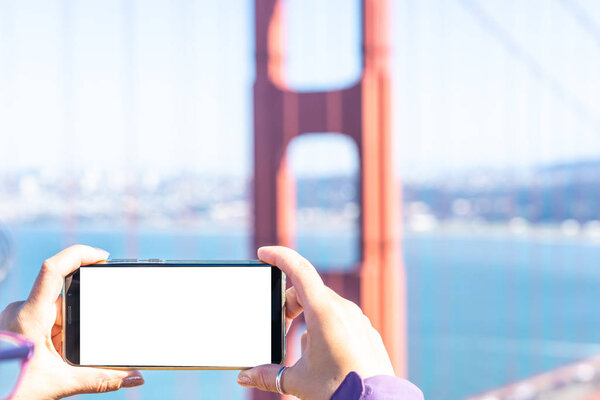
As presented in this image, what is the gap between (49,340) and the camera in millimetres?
427

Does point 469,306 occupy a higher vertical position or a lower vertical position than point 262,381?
lower

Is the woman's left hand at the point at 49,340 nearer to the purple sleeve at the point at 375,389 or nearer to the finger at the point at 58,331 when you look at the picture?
the finger at the point at 58,331

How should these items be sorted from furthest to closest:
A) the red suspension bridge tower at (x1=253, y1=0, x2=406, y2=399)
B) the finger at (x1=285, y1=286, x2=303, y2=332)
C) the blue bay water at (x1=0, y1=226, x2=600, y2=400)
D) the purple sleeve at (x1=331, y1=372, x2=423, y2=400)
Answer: the blue bay water at (x1=0, y1=226, x2=600, y2=400)
the red suspension bridge tower at (x1=253, y1=0, x2=406, y2=399)
the finger at (x1=285, y1=286, x2=303, y2=332)
the purple sleeve at (x1=331, y1=372, x2=423, y2=400)

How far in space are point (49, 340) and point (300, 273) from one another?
178 millimetres

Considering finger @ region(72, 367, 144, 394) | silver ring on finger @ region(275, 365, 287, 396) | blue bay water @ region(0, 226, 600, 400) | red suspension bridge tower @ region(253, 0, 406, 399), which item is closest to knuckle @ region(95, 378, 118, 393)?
finger @ region(72, 367, 144, 394)

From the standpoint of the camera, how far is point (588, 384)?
3.37m

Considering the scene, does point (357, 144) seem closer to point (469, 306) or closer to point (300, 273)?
point (300, 273)

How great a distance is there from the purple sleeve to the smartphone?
0.34ft

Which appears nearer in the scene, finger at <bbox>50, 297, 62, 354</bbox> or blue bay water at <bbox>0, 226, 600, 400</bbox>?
finger at <bbox>50, 297, 62, 354</bbox>

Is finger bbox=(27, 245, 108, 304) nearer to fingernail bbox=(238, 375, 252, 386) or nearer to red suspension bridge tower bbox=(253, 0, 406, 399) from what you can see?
fingernail bbox=(238, 375, 252, 386)

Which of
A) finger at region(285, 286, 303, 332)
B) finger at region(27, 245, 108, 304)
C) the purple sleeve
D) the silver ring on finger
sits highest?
finger at region(27, 245, 108, 304)

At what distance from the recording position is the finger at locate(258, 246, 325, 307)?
1.26ft

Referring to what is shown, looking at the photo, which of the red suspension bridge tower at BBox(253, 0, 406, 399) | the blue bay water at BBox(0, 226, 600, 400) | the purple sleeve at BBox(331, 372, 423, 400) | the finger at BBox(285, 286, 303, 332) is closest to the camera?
the purple sleeve at BBox(331, 372, 423, 400)

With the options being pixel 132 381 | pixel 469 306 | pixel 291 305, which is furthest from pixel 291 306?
pixel 469 306
